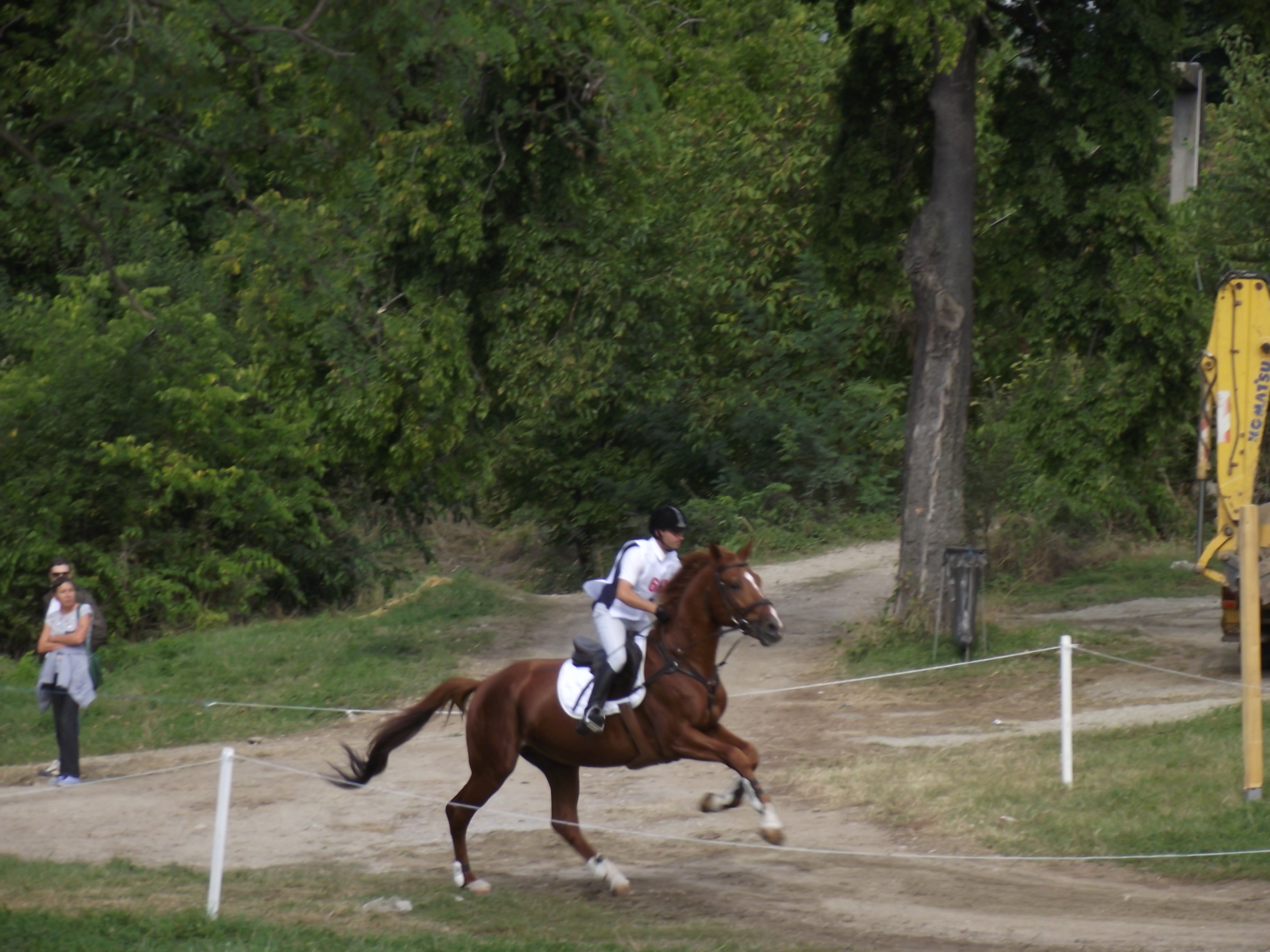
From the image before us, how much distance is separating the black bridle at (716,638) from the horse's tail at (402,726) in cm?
140

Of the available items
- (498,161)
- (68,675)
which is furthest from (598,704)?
(498,161)

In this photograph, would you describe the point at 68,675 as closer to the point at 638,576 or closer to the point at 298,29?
the point at 638,576

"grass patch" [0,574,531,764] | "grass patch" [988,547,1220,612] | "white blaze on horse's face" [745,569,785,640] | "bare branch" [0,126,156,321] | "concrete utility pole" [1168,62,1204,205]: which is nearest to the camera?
"white blaze on horse's face" [745,569,785,640]

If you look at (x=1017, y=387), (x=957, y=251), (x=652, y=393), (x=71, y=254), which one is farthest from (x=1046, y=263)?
(x=71, y=254)

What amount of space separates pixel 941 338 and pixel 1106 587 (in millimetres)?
7609

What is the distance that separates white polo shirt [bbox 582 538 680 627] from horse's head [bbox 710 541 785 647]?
461mm

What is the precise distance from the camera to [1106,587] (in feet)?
75.2

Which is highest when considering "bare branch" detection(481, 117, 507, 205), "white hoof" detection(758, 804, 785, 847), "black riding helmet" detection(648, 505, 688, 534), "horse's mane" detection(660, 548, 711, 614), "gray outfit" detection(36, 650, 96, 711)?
"bare branch" detection(481, 117, 507, 205)

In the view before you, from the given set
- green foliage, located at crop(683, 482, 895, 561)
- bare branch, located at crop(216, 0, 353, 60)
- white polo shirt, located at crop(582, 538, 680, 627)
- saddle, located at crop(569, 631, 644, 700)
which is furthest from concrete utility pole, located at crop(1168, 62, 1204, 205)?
saddle, located at crop(569, 631, 644, 700)

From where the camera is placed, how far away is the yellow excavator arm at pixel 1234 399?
10.6 metres

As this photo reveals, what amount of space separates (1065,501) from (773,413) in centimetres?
743

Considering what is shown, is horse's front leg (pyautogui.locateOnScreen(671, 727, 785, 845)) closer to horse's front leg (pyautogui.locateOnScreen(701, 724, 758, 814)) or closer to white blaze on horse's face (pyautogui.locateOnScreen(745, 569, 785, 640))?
horse's front leg (pyautogui.locateOnScreen(701, 724, 758, 814))

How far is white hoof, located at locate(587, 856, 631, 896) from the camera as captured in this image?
8953mm

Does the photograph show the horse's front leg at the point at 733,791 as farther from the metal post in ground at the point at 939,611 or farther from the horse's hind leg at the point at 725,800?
the metal post in ground at the point at 939,611
